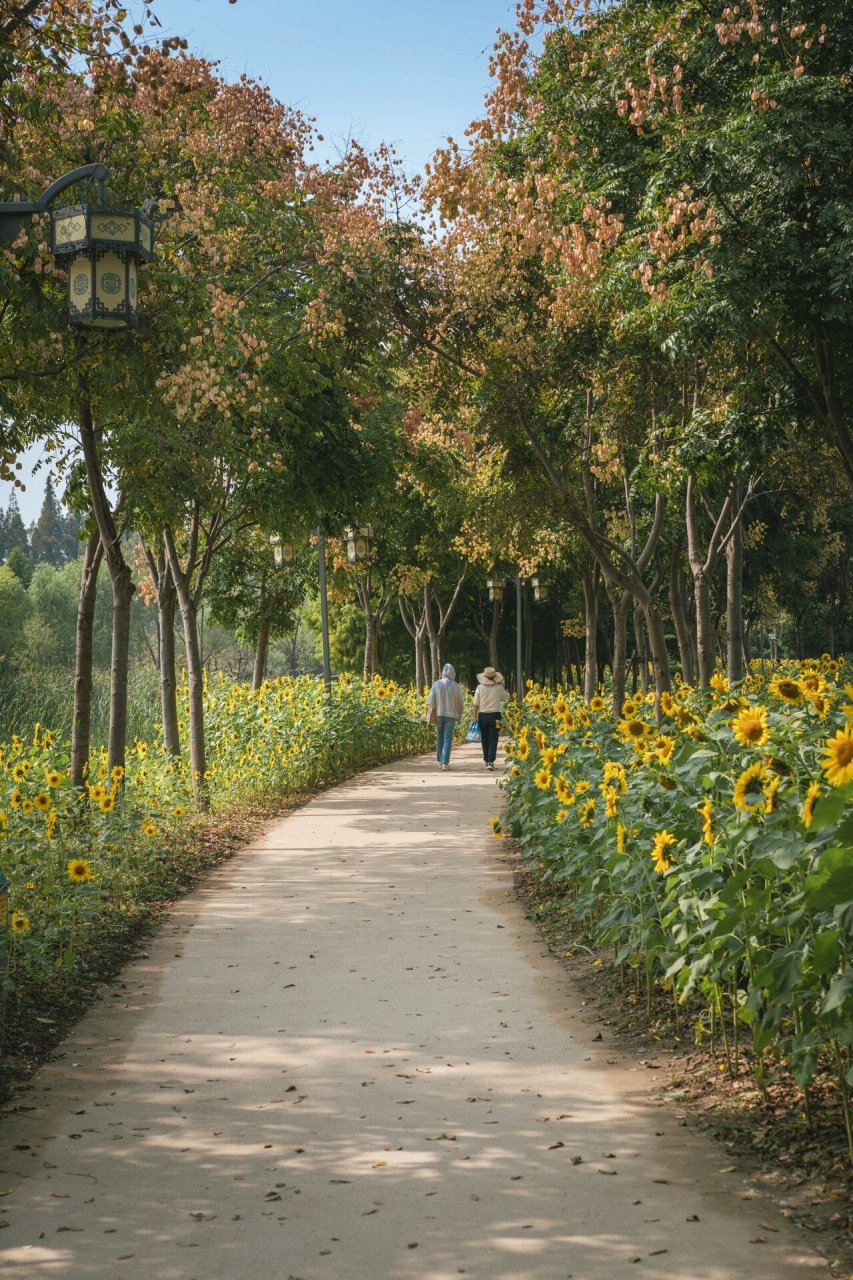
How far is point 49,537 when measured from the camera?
13850 cm

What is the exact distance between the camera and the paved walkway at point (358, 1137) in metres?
3.75

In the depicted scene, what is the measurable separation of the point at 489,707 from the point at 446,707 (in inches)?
33.6

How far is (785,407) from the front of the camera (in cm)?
1351

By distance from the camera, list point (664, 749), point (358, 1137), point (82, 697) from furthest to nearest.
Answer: point (82, 697) → point (664, 749) → point (358, 1137)

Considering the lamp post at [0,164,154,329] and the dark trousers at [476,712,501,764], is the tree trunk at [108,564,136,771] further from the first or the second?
the dark trousers at [476,712,501,764]

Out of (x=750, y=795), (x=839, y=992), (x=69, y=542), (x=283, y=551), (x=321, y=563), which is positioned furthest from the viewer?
(x=69, y=542)

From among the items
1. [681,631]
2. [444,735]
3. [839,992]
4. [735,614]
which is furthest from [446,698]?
[839,992]

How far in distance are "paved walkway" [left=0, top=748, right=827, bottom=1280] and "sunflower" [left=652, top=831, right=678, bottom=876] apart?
33.0 inches

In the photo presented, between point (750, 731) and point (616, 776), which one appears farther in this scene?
point (616, 776)

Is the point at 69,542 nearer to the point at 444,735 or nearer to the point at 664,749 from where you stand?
the point at 444,735

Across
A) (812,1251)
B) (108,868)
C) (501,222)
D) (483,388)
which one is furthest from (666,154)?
(812,1251)

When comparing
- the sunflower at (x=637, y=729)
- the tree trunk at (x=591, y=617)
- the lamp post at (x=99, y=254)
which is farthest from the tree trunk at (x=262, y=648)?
the sunflower at (x=637, y=729)

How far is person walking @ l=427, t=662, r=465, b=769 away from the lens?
2000 centimetres

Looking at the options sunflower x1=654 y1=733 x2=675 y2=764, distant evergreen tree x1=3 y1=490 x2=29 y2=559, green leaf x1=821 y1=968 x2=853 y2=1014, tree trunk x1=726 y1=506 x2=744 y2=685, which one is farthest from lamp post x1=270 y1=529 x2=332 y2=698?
distant evergreen tree x1=3 y1=490 x2=29 y2=559
